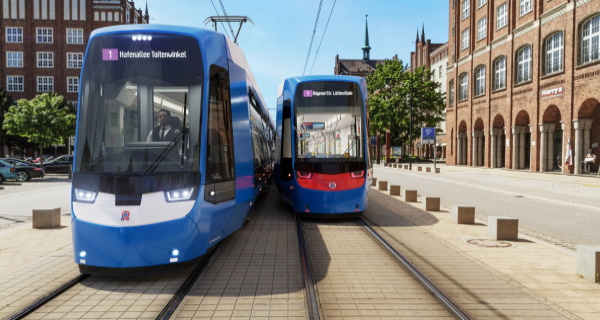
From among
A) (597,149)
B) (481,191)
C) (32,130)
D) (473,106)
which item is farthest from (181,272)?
(473,106)

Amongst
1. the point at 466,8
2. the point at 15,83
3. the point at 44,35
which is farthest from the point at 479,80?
the point at 15,83

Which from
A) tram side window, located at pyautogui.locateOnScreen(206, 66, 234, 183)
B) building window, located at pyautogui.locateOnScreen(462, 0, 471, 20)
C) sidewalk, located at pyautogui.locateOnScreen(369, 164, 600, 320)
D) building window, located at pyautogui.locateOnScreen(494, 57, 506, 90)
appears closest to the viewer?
sidewalk, located at pyautogui.locateOnScreen(369, 164, 600, 320)

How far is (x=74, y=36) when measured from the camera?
183 feet

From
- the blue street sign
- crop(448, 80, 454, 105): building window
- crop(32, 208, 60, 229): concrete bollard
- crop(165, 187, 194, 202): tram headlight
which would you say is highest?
crop(448, 80, 454, 105): building window

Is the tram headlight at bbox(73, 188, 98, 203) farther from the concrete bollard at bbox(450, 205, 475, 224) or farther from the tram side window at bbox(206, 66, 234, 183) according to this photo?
the concrete bollard at bbox(450, 205, 475, 224)

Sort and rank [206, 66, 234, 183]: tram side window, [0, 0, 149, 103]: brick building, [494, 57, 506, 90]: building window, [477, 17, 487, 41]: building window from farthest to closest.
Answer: [0, 0, 149, 103]: brick building → [477, 17, 487, 41]: building window → [494, 57, 506, 90]: building window → [206, 66, 234, 183]: tram side window

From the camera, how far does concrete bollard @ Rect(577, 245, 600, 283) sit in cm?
571

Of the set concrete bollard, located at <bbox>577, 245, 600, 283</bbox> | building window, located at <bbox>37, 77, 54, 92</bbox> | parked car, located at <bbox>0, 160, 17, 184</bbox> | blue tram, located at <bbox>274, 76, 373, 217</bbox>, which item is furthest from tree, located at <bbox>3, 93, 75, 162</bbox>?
concrete bollard, located at <bbox>577, 245, 600, 283</bbox>

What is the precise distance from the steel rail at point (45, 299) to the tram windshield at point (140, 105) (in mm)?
1347

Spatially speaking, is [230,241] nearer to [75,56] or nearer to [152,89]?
[152,89]

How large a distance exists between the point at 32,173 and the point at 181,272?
24843 millimetres

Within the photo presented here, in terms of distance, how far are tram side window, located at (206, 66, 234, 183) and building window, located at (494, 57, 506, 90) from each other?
3730 centimetres

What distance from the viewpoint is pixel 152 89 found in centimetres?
596

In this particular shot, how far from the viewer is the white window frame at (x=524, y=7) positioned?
115 ft
